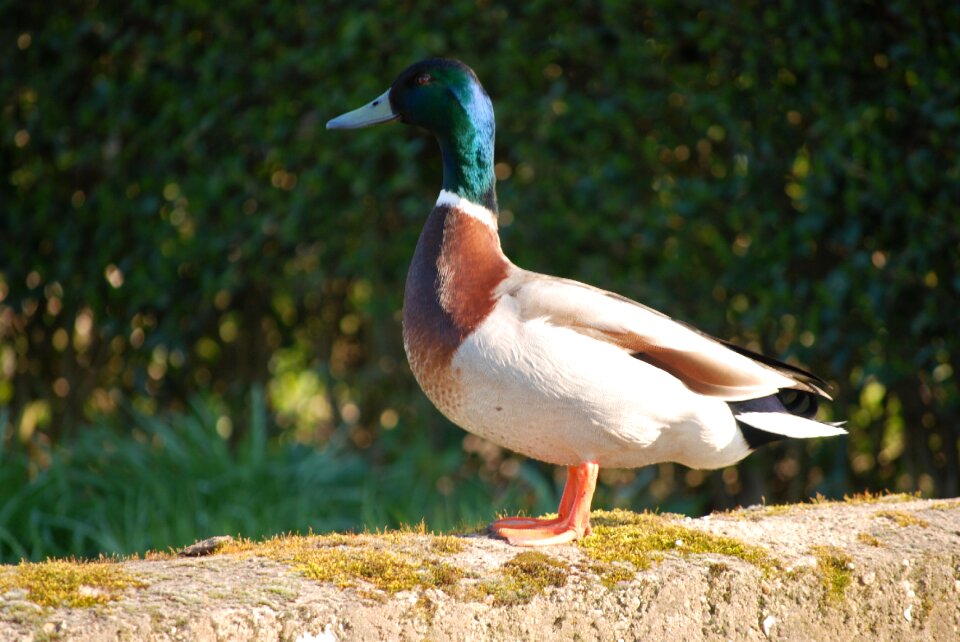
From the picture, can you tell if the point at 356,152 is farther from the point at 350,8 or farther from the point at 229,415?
the point at 229,415

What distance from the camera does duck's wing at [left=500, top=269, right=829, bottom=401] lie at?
7.84ft

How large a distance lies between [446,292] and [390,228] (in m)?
2.31

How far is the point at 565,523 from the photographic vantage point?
2430mm

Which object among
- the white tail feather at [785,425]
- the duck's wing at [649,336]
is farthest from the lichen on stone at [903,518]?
the duck's wing at [649,336]

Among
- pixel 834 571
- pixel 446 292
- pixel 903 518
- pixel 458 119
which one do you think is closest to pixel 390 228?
pixel 458 119

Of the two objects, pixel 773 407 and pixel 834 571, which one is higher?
pixel 773 407

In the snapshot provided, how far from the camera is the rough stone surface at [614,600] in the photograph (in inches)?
71.5

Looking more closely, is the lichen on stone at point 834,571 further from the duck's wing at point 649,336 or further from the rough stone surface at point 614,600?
the duck's wing at point 649,336

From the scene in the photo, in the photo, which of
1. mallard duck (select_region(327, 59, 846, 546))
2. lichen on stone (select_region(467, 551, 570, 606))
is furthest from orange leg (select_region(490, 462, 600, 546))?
lichen on stone (select_region(467, 551, 570, 606))

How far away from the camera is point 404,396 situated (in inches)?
193

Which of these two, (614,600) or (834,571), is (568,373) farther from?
(834,571)

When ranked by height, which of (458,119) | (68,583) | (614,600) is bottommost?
(614,600)

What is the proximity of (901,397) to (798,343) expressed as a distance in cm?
43

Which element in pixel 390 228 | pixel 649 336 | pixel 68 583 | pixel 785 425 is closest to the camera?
pixel 68 583
